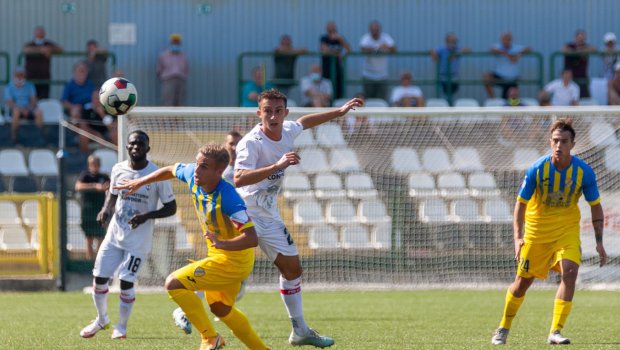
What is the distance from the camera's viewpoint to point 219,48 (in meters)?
23.6

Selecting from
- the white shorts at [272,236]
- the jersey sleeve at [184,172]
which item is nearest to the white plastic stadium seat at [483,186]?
the white shorts at [272,236]

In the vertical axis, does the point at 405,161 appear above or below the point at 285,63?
below

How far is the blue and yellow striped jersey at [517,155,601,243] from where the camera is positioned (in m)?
9.31

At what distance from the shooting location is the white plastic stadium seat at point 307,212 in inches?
624

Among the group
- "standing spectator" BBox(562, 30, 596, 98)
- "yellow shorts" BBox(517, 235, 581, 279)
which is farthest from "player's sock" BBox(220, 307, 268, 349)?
"standing spectator" BBox(562, 30, 596, 98)

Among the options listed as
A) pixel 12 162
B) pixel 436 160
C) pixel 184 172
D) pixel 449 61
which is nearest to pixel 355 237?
pixel 436 160

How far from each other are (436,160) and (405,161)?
1.50 feet

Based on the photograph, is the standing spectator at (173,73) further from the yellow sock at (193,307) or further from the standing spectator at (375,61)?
the yellow sock at (193,307)

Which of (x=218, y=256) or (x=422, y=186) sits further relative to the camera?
(x=422, y=186)

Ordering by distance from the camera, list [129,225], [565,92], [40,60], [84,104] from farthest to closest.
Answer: [40,60] → [565,92] → [84,104] → [129,225]

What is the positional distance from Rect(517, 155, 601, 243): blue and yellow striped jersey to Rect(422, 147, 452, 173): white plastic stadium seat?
6772 mm

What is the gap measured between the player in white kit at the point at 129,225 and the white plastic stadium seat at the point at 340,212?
5597 mm

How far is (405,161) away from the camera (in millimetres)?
16297

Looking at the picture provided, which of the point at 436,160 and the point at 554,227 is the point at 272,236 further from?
the point at 436,160
